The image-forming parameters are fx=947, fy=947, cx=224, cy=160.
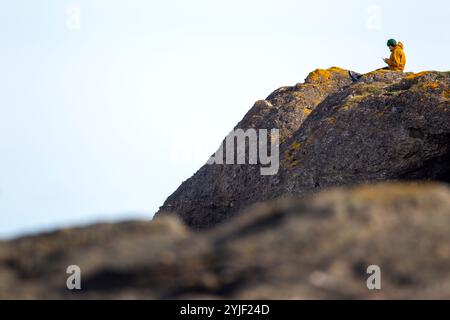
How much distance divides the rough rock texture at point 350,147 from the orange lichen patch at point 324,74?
88.2 inches

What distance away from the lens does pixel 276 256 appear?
29.1 feet

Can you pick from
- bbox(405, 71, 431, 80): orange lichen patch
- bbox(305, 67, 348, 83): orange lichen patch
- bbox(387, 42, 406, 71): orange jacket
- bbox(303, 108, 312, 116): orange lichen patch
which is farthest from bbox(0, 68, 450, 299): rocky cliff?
bbox(387, 42, 406, 71): orange jacket

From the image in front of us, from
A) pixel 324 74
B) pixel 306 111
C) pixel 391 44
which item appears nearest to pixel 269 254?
pixel 306 111

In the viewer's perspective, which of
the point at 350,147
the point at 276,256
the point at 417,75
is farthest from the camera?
the point at 417,75

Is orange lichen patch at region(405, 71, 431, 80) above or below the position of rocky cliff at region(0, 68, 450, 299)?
above

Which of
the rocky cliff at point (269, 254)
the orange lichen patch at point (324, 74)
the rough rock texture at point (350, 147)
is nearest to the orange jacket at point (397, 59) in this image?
the orange lichen patch at point (324, 74)

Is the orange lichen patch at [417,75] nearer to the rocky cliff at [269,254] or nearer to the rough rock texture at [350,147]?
the rough rock texture at [350,147]

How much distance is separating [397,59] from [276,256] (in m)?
23.0

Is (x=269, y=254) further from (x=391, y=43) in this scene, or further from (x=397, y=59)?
(x=391, y=43)

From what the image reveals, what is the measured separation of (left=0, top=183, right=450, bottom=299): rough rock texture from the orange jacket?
21886 millimetres

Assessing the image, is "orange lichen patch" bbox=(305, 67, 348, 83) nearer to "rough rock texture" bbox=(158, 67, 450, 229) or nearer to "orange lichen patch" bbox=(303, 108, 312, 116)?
"orange lichen patch" bbox=(303, 108, 312, 116)

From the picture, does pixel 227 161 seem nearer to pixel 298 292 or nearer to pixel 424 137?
pixel 424 137

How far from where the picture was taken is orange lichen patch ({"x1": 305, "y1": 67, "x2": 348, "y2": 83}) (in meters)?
29.6

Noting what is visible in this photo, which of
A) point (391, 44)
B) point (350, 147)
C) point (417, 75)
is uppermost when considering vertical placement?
point (391, 44)
